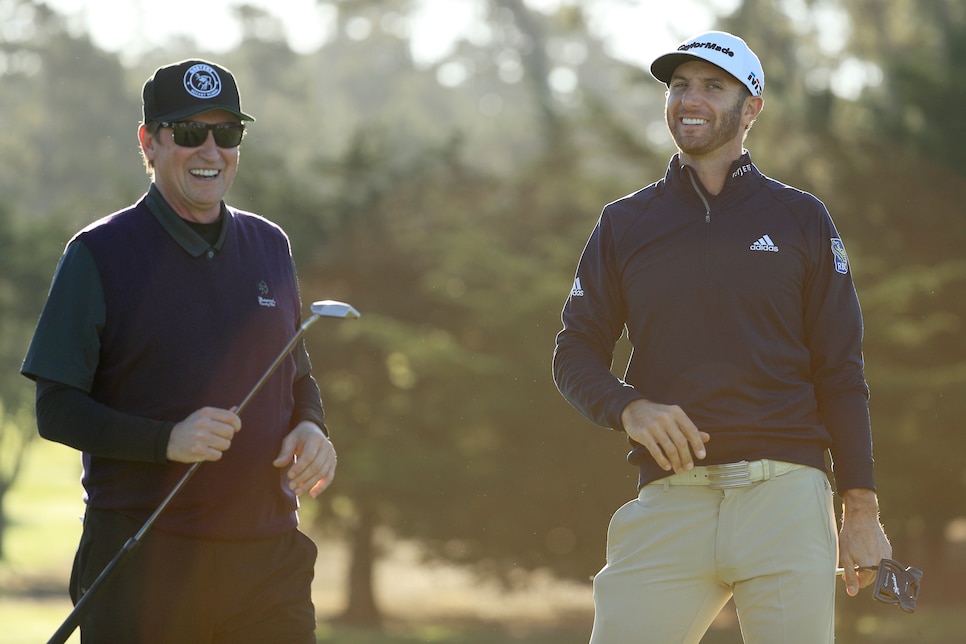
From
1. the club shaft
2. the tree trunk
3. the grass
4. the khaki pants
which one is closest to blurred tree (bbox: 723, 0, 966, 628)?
the grass

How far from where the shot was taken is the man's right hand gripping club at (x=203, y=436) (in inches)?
126

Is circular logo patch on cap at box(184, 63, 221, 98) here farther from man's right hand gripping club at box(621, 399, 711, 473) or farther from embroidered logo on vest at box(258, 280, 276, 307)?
man's right hand gripping club at box(621, 399, 711, 473)

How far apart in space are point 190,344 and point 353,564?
1578 centimetres

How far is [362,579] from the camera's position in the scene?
19016 mm

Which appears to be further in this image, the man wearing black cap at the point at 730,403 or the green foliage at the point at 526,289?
the green foliage at the point at 526,289

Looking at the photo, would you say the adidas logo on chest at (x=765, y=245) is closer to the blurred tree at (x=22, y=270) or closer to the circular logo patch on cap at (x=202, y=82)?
the circular logo patch on cap at (x=202, y=82)

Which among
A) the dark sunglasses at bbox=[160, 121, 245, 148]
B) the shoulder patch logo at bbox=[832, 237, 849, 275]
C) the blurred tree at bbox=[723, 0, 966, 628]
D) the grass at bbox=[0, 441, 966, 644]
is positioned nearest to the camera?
the dark sunglasses at bbox=[160, 121, 245, 148]

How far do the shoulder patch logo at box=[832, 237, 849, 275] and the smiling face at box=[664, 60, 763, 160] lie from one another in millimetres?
393

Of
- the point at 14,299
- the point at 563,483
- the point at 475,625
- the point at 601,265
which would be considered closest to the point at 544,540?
the point at 563,483

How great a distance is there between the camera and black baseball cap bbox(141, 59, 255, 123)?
357cm

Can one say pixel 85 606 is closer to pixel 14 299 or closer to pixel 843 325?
pixel 843 325

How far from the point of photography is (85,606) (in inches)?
125

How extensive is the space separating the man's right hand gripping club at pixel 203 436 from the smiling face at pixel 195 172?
61 cm

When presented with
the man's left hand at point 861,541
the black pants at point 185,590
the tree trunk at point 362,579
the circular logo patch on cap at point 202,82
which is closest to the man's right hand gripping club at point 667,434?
the man's left hand at point 861,541
